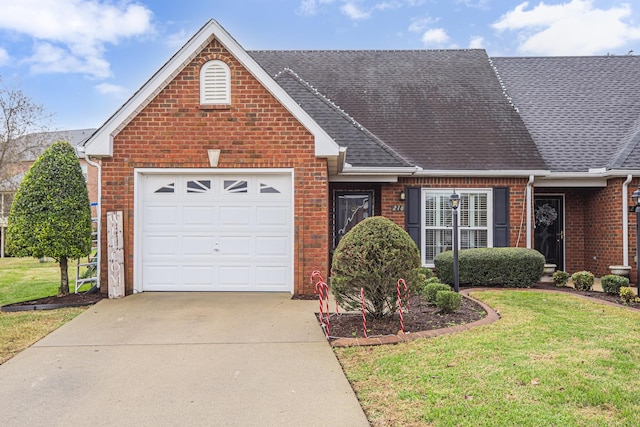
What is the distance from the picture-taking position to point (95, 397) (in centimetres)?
427

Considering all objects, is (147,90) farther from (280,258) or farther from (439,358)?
(439,358)

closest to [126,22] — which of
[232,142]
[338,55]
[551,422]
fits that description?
[338,55]

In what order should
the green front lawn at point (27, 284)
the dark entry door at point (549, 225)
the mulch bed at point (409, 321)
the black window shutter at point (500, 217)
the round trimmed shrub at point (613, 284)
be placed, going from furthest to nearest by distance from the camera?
the dark entry door at point (549, 225), the black window shutter at point (500, 217), the green front lawn at point (27, 284), the round trimmed shrub at point (613, 284), the mulch bed at point (409, 321)

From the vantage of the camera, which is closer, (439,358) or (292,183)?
(439,358)

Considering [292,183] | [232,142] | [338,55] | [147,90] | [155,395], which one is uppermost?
[338,55]

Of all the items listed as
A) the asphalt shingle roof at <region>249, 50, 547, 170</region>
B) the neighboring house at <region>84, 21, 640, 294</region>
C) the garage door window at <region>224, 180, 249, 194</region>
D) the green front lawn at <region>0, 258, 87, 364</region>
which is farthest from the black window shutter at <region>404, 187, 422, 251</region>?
the green front lawn at <region>0, 258, 87, 364</region>

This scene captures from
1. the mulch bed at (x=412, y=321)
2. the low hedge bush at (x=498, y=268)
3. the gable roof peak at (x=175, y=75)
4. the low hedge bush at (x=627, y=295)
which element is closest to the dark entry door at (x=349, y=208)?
the low hedge bush at (x=498, y=268)

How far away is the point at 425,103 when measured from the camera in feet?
45.6

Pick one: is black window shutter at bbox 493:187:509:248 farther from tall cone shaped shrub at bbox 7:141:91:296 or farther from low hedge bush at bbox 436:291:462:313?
tall cone shaped shrub at bbox 7:141:91:296

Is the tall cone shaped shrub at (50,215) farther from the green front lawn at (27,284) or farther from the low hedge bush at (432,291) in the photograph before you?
the low hedge bush at (432,291)

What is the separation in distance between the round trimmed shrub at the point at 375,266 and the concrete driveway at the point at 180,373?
767mm

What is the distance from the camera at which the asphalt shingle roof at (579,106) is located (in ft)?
40.5

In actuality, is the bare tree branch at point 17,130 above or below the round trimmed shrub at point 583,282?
above

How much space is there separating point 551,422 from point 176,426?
277cm
